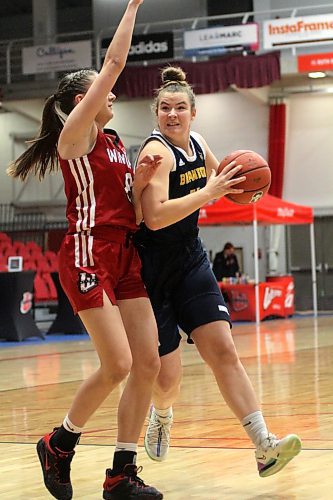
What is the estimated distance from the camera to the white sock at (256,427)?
414 cm

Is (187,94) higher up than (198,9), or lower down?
lower down

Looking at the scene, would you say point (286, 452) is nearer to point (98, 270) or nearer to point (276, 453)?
point (276, 453)

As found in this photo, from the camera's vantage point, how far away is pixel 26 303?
15.8 metres

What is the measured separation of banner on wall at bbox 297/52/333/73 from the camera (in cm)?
2159

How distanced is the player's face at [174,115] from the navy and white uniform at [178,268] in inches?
2.0

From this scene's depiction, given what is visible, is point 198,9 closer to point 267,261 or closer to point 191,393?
point 267,261

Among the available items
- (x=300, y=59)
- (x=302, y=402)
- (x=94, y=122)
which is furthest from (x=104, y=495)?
(x=300, y=59)

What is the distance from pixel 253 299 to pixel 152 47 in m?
6.88

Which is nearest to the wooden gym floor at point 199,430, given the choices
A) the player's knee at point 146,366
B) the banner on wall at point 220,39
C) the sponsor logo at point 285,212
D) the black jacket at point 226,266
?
the player's knee at point 146,366

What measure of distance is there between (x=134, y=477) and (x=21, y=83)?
21.2m

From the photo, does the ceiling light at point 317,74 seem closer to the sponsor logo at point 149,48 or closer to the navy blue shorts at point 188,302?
the sponsor logo at point 149,48

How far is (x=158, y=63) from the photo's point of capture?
23016mm

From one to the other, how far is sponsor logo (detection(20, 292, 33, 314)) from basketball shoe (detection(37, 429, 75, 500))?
11.7m

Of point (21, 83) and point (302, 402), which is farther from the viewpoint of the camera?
point (21, 83)
